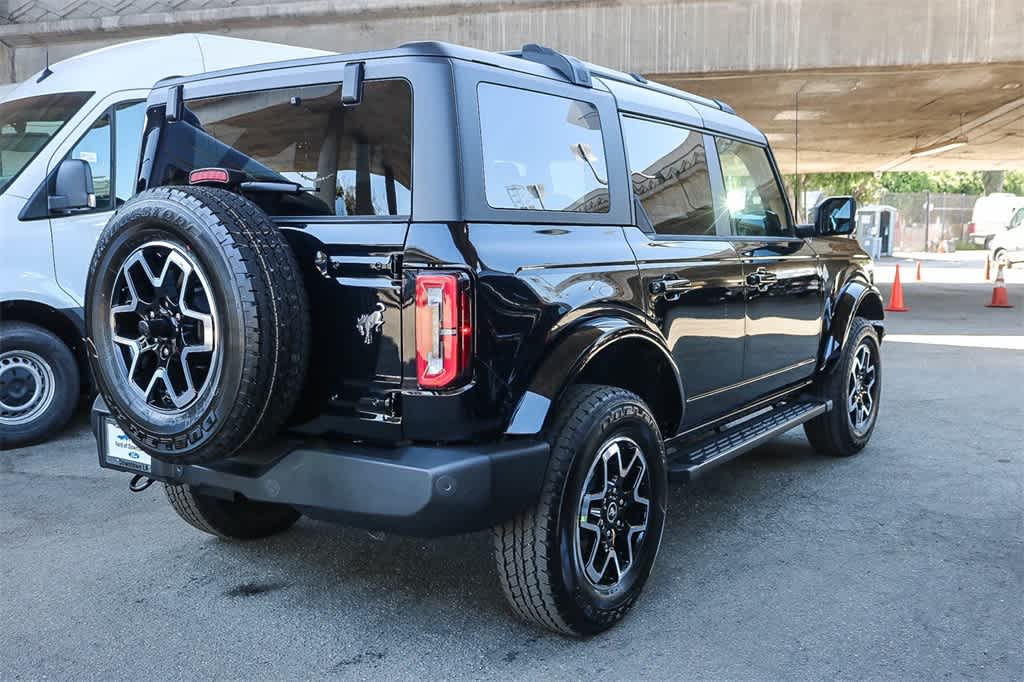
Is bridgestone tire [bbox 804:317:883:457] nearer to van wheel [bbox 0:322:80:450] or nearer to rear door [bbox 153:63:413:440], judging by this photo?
rear door [bbox 153:63:413:440]

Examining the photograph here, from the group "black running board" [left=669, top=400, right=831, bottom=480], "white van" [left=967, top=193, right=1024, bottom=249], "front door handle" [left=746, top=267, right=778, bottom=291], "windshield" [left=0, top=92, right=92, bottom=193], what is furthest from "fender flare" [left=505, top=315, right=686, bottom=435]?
"white van" [left=967, top=193, right=1024, bottom=249]

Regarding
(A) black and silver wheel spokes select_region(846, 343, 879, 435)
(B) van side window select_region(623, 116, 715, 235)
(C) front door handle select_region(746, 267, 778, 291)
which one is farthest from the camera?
(A) black and silver wheel spokes select_region(846, 343, 879, 435)

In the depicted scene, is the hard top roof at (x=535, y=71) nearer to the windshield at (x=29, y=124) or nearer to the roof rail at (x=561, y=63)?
the roof rail at (x=561, y=63)

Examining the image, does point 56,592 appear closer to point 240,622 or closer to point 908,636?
point 240,622

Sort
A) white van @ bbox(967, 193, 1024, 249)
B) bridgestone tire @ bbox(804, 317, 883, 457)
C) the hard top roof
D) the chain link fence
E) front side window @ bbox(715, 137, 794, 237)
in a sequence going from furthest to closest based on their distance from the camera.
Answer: the chain link fence
white van @ bbox(967, 193, 1024, 249)
bridgestone tire @ bbox(804, 317, 883, 457)
front side window @ bbox(715, 137, 794, 237)
the hard top roof

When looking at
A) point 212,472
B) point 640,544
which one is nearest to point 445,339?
point 212,472

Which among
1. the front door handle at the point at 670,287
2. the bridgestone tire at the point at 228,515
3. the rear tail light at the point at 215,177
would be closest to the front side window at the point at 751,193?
the front door handle at the point at 670,287

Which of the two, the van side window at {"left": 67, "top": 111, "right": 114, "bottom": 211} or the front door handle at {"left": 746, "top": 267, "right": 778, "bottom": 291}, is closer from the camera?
the front door handle at {"left": 746, "top": 267, "right": 778, "bottom": 291}

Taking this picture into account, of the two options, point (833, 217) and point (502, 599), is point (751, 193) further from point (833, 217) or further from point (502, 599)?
point (502, 599)

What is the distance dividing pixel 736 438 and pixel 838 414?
1.48 meters

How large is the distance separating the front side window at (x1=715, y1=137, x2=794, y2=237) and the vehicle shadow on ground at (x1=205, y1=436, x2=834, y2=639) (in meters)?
1.48

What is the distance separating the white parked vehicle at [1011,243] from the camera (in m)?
25.6

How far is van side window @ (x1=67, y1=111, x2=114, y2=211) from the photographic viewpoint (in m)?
6.27

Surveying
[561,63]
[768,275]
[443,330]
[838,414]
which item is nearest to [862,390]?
[838,414]
